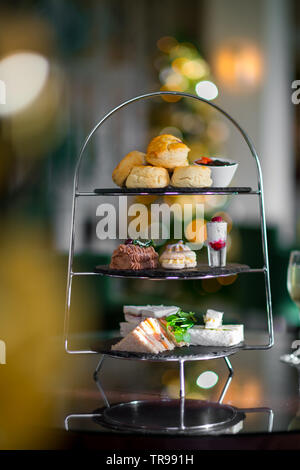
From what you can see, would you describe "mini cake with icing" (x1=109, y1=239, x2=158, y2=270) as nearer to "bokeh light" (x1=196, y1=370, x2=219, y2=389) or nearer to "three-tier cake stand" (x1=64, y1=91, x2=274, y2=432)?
"three-tier cake stand" (x1=64, y1=91, x2=274, y2=432)

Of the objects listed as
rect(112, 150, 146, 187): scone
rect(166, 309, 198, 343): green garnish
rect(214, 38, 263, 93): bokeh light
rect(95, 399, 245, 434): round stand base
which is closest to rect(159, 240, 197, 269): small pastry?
rect(166, 309, 198, 343): green garnish

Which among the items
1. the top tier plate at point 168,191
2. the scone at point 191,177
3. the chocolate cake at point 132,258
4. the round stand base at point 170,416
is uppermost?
the scone at point 191,177

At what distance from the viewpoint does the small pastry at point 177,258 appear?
212 cm

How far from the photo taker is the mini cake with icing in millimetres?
2090

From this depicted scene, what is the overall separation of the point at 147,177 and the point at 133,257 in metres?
0.23

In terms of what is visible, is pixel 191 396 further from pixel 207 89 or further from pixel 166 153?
pixel 207 89

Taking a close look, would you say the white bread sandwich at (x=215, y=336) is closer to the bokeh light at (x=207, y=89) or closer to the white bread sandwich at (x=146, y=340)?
the white bread sandwich at (x=146, y=340)

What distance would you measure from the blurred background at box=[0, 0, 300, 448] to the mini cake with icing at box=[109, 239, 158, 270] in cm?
246

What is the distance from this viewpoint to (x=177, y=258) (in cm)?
212

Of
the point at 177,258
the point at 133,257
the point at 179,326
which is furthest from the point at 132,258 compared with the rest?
the point at 179,326

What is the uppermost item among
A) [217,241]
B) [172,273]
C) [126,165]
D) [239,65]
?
[239,65]

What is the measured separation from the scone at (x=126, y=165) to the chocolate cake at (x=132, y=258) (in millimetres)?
227

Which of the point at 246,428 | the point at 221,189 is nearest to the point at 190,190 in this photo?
the point at 221,189

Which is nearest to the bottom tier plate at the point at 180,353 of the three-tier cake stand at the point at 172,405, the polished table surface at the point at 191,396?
the three-tier cake stand at the point at 172,405
